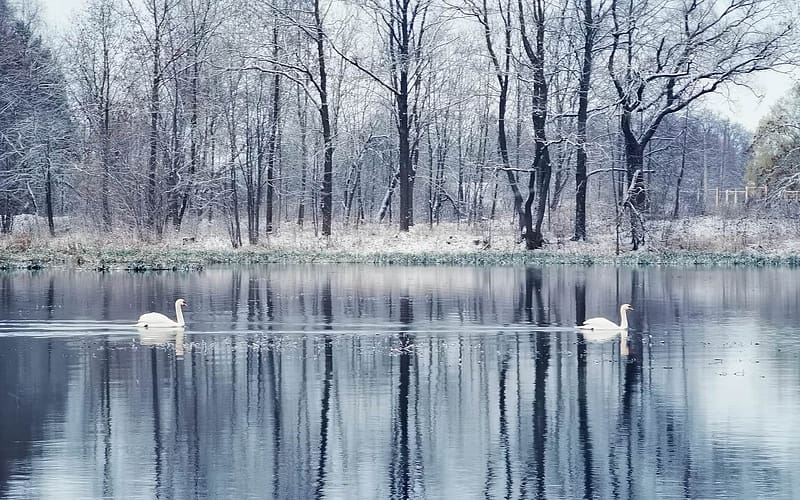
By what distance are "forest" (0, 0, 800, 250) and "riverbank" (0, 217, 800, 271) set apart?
118 cm

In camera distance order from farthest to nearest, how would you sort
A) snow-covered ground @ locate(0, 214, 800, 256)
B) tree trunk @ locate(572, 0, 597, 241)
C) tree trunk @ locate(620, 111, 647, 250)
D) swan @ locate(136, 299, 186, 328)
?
tree trunk @ locate(620, 111, 647, 250) → tree trunk @ locate(572, 0, 597, 241) → snow-covered ground @ locate(0, 214, 800, 256) → swan @ locate(136, 299, 186, 328)

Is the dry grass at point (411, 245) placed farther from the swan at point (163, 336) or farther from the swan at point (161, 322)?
the swan at point (163, 336)

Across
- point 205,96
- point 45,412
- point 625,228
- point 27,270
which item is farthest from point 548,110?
point 45,412

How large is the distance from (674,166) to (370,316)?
211 ft

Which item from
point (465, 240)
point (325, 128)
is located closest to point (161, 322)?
point (465, 240)

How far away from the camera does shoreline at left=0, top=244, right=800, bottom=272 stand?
45.3m

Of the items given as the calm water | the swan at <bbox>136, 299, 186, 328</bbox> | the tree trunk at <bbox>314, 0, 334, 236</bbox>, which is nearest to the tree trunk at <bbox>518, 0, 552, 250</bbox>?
the tree trunk at <bbox>314, 0, 334, 236</bbox>

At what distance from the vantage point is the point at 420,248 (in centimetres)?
5150

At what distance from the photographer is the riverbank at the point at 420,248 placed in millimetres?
46250

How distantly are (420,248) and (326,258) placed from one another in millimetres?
4528

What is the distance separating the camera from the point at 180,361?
19953 mm

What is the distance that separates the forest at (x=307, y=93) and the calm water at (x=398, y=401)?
22235 mm

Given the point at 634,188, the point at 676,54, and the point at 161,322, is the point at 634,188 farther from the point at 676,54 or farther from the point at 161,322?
the point at 161,322

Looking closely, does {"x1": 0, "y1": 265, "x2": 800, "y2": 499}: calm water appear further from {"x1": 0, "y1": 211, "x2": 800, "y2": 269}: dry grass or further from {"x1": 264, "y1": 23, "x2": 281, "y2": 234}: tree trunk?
{"x1": 264, "y1": 23, "x2": 281, "y2": 234}: tree trunk
